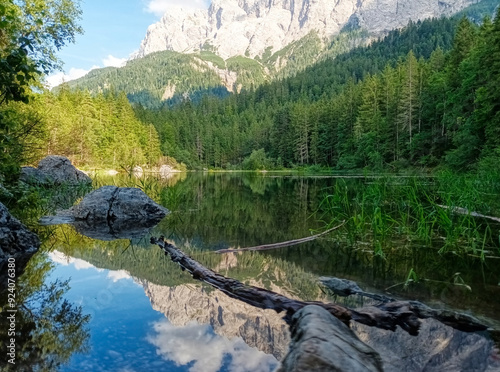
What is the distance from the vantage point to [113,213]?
29.6 feet

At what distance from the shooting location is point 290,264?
4777 millimetres

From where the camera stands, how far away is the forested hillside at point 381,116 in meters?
25.2

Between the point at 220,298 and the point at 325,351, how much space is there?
1.76 m

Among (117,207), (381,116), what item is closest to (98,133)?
(381,116)

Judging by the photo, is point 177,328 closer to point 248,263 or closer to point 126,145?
point 248,263

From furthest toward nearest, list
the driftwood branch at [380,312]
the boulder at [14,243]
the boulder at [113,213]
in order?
the boulder at [113,213] → the boulder at [14,243] → the driftwood branch at [380,312]

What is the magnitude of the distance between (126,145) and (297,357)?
213 ft

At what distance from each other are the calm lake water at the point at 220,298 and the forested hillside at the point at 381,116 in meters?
13.8

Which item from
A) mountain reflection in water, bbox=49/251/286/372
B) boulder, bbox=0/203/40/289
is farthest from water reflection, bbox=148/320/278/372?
boulder, bbox=0/203/40/289

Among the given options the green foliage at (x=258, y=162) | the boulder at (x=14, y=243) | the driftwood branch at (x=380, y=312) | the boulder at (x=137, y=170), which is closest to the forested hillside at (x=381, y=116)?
the green foliage at (x=258, y=162)

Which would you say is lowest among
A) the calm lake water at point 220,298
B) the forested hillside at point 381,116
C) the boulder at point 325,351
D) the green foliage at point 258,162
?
the calm lake water at point 220,298

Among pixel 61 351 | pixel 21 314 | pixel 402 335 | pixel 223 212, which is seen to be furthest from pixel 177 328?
pixel 223 212

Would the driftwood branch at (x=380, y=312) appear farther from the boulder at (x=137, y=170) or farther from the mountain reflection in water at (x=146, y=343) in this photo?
the boulder at (x=137, y=170)

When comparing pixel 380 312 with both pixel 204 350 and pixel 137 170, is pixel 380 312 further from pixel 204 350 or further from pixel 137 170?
pixel 137 170
